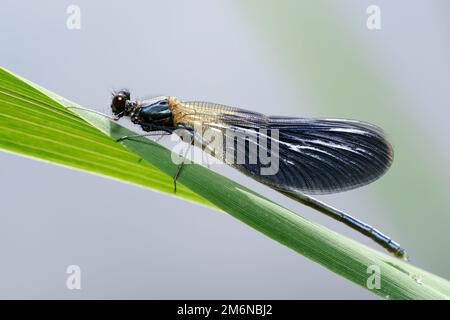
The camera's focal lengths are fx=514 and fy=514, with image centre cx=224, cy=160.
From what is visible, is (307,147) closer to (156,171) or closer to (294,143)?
(294,143)

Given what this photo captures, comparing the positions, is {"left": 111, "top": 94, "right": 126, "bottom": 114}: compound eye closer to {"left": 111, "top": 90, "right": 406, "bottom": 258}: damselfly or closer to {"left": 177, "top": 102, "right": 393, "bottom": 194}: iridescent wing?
{"left": 111, "top": 90, "right": 406, "bottom": 258}: damselfly

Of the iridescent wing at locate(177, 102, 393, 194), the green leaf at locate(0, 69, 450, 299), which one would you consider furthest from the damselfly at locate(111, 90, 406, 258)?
the green leaf at locate(0, 69, 450, 299)

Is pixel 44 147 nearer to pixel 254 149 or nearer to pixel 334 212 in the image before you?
pixel 254 149

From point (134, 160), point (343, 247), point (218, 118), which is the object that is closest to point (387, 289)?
point (343, 247)

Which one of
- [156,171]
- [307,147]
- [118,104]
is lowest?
[156,171]

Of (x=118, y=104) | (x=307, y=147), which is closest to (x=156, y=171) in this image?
(x=118, y=104)

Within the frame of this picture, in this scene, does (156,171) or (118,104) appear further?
(118,104)
